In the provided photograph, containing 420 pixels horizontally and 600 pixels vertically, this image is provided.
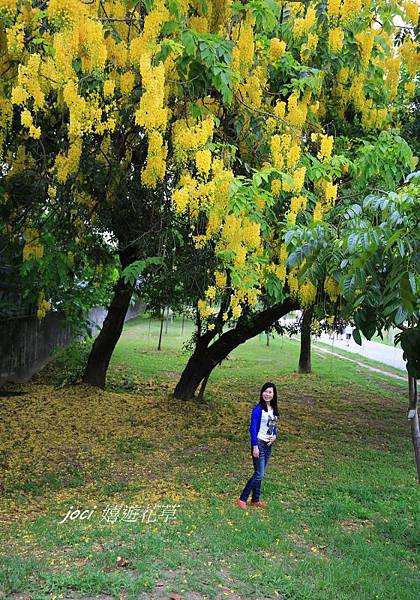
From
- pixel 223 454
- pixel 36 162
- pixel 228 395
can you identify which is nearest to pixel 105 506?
pixel 223 454

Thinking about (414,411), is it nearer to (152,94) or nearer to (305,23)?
(152,94)

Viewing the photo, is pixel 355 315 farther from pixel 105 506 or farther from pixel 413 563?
pixel 105 506

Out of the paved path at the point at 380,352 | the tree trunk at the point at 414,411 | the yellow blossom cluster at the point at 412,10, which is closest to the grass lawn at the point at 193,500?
the tree trunk at the point at 414,411

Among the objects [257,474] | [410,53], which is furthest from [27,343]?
[410,53]

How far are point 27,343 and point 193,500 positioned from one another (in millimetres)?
5227

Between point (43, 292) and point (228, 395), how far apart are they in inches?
159

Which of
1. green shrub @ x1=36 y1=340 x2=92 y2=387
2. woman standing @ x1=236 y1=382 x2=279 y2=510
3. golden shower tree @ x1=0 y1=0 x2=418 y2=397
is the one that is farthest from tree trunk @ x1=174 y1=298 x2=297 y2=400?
woman standing @ x1=236 y1=382 x2=279 y2=510

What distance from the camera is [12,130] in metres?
4.50

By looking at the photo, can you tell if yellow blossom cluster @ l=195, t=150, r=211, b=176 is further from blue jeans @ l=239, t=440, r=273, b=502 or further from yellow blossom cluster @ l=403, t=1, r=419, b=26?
yellow blossom cluster @ l=403, t=1, r=419, b=26

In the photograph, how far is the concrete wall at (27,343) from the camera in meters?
8.04

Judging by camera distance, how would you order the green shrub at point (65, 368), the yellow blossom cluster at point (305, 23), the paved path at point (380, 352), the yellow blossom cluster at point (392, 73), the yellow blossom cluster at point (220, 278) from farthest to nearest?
the paved path at point (380, 352) < the green shrub at point (65, 368) < the yellow blossom cluster at point (392, 73) < the yellow blossom cluster at point (305, 23) < the yellow blossom cluster at point (220, 278)

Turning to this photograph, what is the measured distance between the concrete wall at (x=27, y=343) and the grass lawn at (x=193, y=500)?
1.30 feet

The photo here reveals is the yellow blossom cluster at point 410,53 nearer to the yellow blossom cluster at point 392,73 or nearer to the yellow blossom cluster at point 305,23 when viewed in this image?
the yellow blossom cluster at point 392,73

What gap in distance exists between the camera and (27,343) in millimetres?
9047
